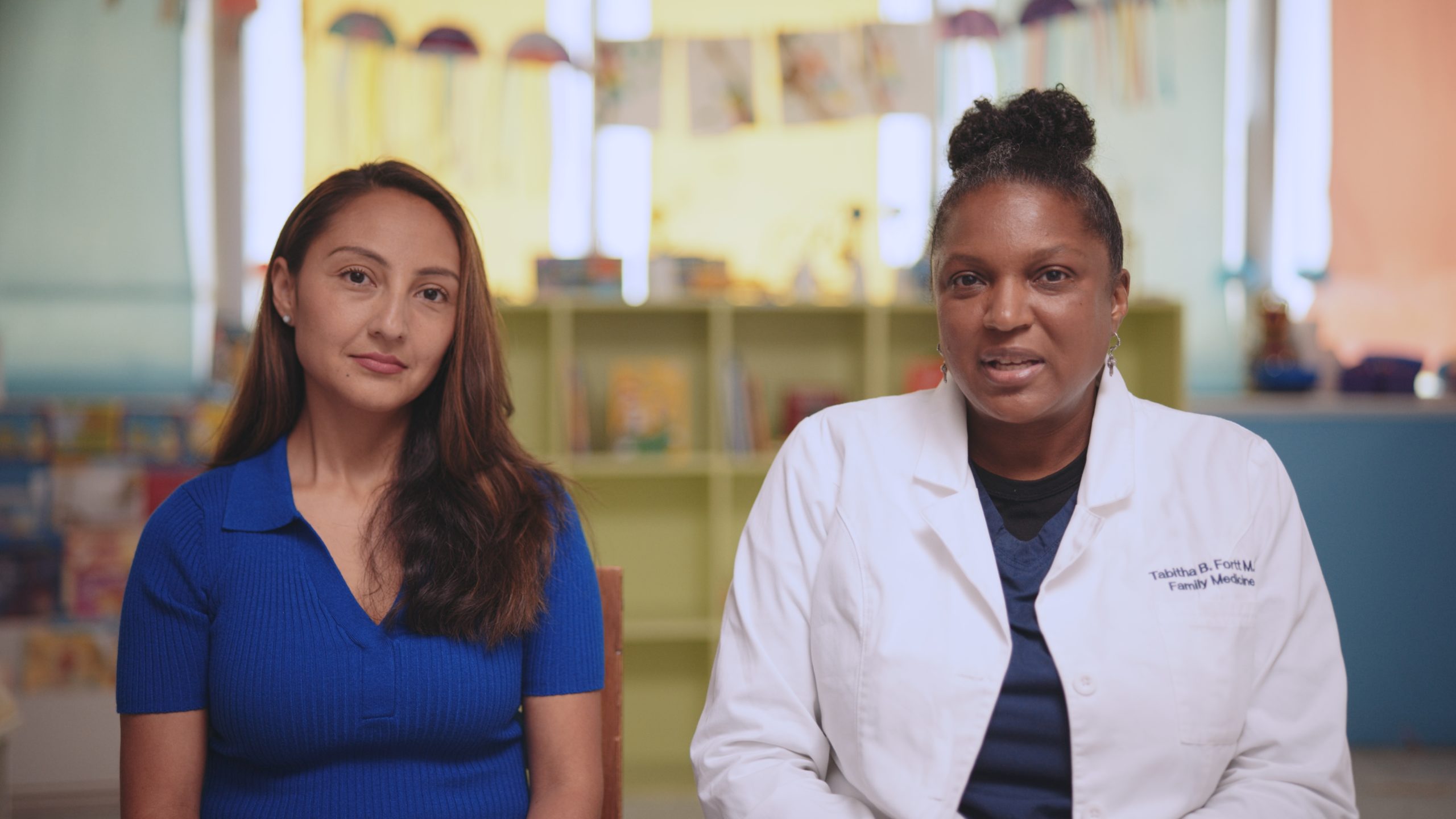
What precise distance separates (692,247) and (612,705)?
291cm

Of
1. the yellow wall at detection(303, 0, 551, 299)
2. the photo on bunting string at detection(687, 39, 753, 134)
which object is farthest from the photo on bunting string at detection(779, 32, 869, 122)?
the yellow wall at detection(303, 0, 551, 299)

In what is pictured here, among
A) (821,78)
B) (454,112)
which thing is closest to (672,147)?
(821,78)

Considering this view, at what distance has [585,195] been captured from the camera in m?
4.25

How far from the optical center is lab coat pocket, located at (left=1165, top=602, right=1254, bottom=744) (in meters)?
1.22

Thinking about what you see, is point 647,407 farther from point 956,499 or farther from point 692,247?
point 956,499

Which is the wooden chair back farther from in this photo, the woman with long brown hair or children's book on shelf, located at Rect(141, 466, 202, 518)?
children's book on shelf, located at Rect(141, 466, 202, 518)

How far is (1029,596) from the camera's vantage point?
4.22 ft

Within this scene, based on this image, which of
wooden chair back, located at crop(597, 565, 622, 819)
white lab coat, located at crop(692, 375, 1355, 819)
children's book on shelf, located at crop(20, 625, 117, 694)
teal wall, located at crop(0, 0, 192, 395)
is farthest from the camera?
teal wall, located at crop(0, 0, 192, 395)

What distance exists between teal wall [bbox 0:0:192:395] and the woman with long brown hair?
2.82m

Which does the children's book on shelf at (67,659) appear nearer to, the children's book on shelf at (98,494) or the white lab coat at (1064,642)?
the children's book on shelf at (98,494)

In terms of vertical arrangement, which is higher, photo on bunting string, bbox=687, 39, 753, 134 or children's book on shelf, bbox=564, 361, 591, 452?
photo on bunting string, bbox=687, 39, 753, 134

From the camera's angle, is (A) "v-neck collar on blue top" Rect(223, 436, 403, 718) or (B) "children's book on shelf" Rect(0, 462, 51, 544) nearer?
(A) "v-neck collar on blue top" Rect(223, 436, 403, 718)

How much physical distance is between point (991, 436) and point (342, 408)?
2.83ft

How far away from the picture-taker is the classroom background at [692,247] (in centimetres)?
353
